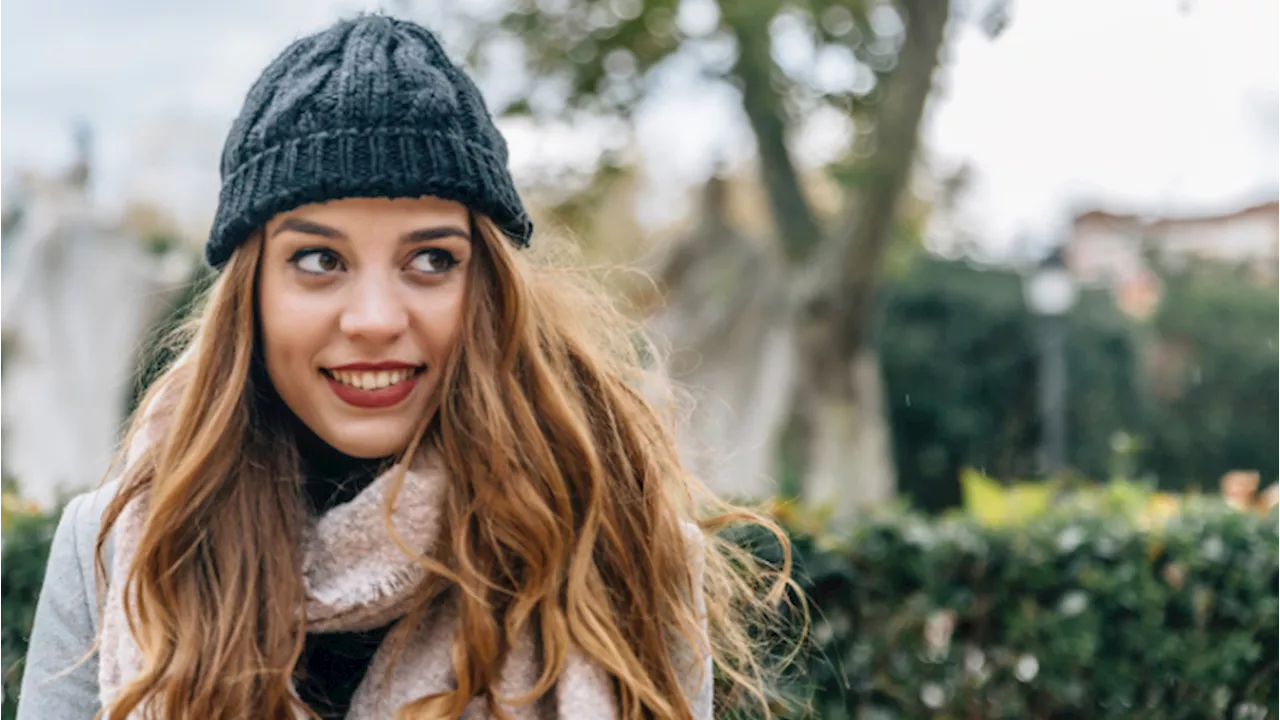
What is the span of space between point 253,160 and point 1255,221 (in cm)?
4137

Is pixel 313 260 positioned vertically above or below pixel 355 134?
below

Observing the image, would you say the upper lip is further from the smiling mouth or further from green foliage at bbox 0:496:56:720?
green foliage at bbox 0:496:56:720

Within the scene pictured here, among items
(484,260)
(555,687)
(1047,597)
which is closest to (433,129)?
(484,260)

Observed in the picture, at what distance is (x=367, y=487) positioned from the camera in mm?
1970

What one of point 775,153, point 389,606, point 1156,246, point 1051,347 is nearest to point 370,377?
point 389,606

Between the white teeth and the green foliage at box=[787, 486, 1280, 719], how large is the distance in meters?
1.58

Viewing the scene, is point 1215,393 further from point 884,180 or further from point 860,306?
point 884,180

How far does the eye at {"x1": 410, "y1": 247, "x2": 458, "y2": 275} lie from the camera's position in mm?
1955

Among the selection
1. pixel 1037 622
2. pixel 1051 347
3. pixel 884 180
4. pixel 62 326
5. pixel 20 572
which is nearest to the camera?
pixel 20 572

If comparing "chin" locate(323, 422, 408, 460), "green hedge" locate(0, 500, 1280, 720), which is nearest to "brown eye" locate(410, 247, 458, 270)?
"chin" locate(323, 422, 408, 460)

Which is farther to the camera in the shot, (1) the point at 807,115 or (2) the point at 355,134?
(1) the point at 807,115

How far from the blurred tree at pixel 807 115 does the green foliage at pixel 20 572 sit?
480 centimetres

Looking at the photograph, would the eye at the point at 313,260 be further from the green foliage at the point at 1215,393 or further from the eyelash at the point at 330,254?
the green foliage at the point at 1215,393

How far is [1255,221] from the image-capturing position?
38594mm
